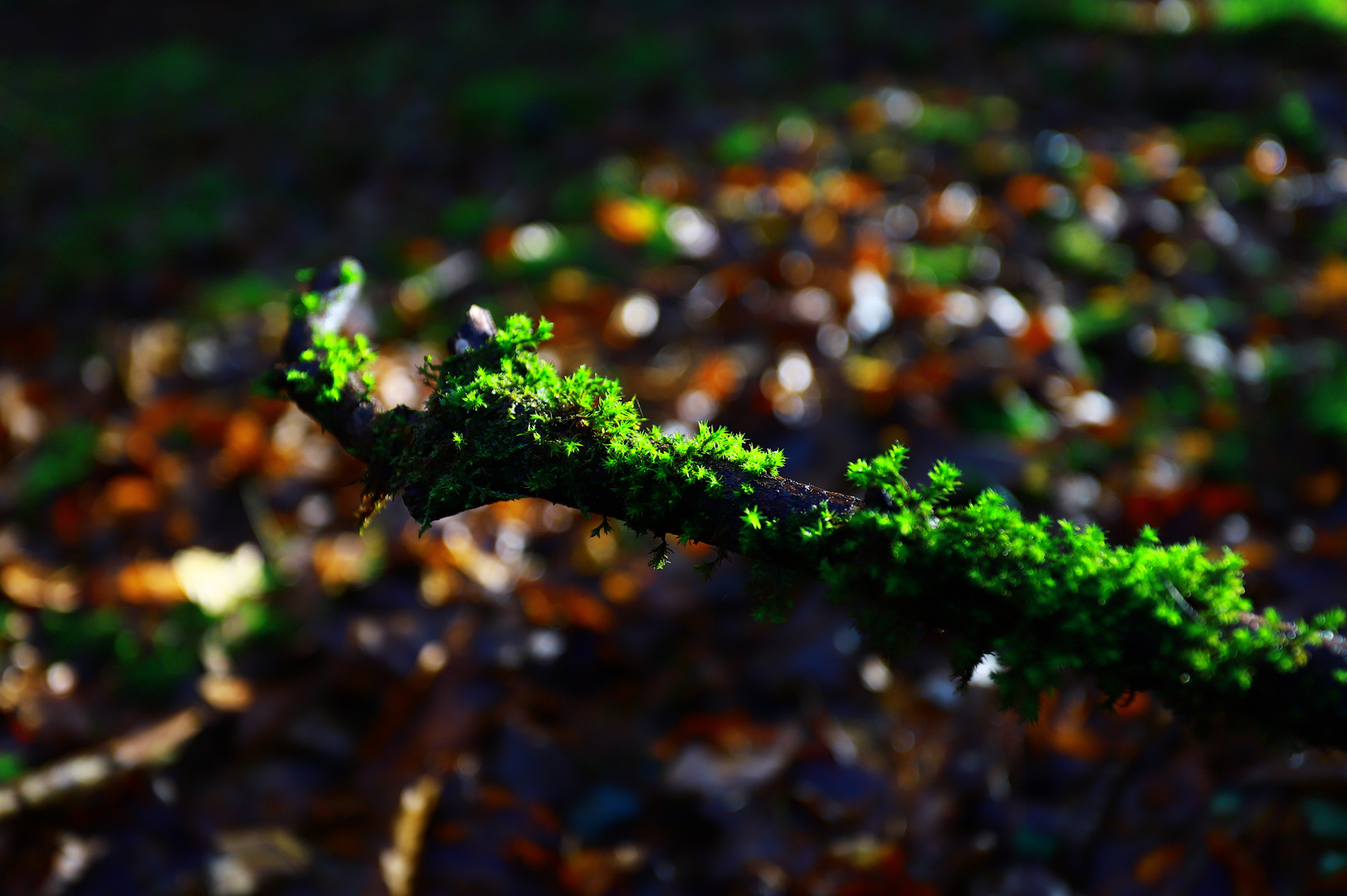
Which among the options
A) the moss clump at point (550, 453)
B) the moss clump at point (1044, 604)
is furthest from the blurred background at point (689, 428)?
the moss clump at point (550, 453)

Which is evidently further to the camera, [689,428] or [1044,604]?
[689,428]

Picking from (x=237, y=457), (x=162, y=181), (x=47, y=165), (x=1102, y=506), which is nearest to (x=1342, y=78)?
(x=1102, y=506)

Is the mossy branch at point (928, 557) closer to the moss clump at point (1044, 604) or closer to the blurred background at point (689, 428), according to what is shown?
the moss clump at point (1044, 604)

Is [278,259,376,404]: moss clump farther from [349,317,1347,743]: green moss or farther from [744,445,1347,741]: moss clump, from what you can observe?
[744,445,1347,741]: moss clump

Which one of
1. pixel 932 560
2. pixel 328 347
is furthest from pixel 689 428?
pixel 932 560

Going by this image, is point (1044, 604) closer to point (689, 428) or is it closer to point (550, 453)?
point (550, 453)

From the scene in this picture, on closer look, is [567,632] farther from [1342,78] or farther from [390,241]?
[1342,78]
